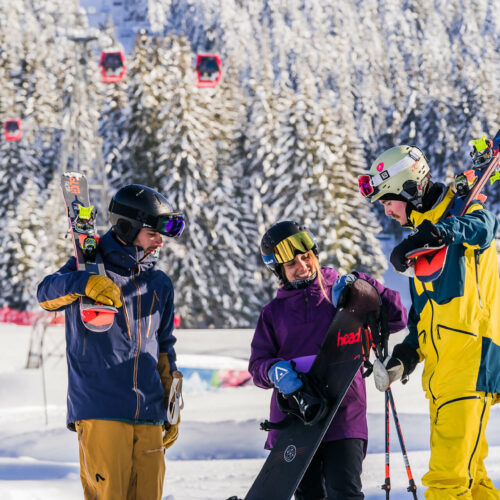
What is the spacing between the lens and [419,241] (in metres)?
2.84

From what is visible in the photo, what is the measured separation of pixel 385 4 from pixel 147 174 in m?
15.2

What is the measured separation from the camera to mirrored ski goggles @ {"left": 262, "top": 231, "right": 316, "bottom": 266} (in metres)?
3.54

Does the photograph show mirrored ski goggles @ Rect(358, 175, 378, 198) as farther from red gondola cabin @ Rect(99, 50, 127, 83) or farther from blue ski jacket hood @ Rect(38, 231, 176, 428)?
red gondola cabin @ Rect(99, 50, 127, 83)

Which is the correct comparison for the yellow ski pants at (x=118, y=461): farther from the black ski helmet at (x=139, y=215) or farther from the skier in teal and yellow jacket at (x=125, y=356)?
the black ski helmet at (x=139, y=215)

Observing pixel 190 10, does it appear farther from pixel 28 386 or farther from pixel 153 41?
pixel 28 386

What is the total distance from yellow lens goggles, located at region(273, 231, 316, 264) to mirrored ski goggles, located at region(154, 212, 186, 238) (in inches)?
19.4

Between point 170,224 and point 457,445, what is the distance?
1608mm

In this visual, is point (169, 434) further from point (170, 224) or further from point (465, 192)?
point (465, 192)

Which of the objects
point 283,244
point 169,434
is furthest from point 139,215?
point 169,434

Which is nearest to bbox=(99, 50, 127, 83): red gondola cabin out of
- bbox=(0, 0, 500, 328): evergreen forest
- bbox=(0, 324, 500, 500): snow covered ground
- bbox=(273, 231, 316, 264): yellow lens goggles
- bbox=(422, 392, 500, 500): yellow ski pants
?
bbox=(0, 0, 500, 328): evergreen forest

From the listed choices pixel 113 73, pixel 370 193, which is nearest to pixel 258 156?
pixel 113 73

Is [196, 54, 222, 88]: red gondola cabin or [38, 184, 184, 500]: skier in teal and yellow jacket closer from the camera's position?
[38, 184, 184, 500]: skier in teal and yellow jacket

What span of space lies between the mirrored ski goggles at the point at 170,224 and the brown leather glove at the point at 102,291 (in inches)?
16.8

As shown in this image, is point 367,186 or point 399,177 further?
point 367,186
